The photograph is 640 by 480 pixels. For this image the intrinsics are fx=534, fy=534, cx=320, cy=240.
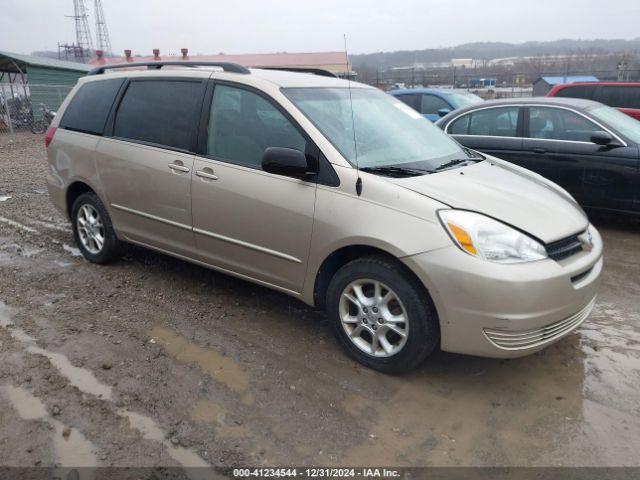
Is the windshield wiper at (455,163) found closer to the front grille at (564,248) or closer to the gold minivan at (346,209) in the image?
the gold minivan at (346,209)

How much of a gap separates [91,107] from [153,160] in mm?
1223

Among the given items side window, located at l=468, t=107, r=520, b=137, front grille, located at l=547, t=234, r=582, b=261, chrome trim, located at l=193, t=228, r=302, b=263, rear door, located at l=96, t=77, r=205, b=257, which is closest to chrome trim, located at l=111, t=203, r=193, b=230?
rear door, located at l=96, t=77, r=205, b=257

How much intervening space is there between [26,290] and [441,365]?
3.47 m

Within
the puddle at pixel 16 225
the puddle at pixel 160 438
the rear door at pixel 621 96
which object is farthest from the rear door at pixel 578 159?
the puddle at pixel 16 225

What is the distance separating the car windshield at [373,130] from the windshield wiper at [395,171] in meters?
0.03

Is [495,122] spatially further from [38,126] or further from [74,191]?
[38,126]

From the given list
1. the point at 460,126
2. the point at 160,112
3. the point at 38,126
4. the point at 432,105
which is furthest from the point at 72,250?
the point at 38,126

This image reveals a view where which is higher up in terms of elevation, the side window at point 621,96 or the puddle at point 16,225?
the side window at point 621,96

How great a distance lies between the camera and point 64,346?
3568mm

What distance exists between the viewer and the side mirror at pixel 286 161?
3.31 metres

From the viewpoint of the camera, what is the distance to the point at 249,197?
365cm

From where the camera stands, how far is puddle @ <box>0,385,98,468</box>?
2537 mm

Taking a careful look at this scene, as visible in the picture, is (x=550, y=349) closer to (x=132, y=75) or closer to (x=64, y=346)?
(x=64, y=346)

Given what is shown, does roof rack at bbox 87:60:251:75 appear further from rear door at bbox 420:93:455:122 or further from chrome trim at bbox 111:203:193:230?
rear door at bbox 420:93:455:122
